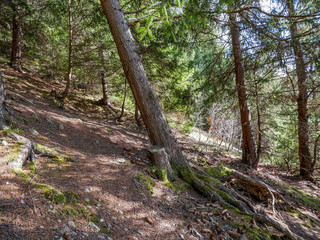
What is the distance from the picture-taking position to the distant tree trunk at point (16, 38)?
10.0m

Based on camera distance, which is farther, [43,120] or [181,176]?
[43,120]

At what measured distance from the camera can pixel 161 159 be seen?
4395mm

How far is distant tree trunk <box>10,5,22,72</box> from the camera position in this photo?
32.9ft

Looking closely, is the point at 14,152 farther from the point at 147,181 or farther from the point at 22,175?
Answer: the point at 147,181

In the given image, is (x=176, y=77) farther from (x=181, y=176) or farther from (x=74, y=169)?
(x=74, y=169)

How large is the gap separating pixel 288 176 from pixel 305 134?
6.75 ft

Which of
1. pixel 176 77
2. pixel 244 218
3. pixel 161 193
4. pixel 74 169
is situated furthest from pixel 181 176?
pixel 176 77

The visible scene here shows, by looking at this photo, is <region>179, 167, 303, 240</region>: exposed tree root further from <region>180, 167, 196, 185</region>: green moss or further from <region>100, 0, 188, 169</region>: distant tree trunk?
<region>100, 0, 188, 169</region>: distant tree trunk

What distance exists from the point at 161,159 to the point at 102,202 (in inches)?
72.1

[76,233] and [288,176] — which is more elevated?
[76,233]

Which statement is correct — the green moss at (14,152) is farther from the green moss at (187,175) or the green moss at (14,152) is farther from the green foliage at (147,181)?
the green moss at (187,175)

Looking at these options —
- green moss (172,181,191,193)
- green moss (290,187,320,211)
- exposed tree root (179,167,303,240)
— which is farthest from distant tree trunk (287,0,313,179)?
green moss (172,181,191,193)

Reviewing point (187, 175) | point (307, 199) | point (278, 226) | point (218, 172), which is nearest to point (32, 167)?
point (187, 175)

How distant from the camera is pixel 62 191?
2.56 meters
